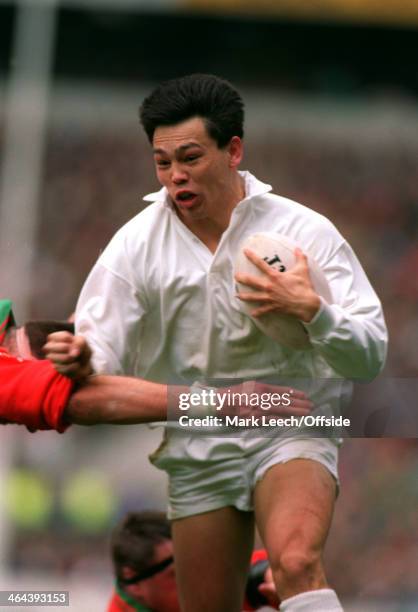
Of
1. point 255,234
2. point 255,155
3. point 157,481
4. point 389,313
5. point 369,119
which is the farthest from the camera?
point 369,119

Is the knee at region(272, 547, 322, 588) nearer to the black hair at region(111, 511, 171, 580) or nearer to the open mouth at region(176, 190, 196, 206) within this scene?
the open mouth at region(176, 190, 196, 206)

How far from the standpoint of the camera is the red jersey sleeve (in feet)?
10.5

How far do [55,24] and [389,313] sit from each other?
16.2 feet

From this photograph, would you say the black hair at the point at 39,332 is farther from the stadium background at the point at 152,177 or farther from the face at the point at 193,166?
the stadium background at the point at 152,177

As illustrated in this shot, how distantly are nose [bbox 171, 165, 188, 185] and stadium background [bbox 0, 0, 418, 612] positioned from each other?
10.2 feet

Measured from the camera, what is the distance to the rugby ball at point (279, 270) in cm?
319

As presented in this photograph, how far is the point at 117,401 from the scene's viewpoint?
11.0 feet

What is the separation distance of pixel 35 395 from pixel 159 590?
4.02 feet

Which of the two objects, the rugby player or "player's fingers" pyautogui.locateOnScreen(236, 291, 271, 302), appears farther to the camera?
the rugby player

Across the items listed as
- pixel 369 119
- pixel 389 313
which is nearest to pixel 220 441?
pixel 389 313

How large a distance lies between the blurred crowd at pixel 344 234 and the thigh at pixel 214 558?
3.56m

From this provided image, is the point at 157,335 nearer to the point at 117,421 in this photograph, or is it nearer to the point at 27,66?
the point at 117,421

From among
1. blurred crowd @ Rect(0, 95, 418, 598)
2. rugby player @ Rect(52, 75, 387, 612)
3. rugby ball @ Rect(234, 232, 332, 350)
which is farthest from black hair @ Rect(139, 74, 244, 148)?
blurred crowd @ Rect(0, 95, 418, 598)

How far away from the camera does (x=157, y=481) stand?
24.9 ft
